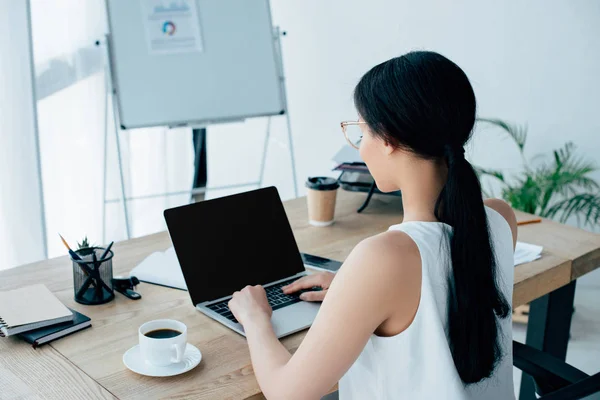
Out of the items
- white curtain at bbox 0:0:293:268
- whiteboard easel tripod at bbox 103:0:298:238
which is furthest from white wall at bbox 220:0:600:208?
white curtain at bbox 0:0:293:268

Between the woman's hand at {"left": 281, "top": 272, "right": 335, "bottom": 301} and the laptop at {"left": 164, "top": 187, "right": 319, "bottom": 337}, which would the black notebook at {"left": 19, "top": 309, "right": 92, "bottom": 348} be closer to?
the laptop at {"left": 164, "top": 187, "right": 319, "bottom": 337}

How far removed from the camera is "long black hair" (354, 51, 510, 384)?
101 centimetres

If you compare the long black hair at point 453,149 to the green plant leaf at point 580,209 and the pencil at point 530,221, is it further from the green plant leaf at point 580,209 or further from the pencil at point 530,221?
the green plant leaf at point 580,209

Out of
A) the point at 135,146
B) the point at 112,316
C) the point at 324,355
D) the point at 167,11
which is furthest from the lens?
the point at 135,146

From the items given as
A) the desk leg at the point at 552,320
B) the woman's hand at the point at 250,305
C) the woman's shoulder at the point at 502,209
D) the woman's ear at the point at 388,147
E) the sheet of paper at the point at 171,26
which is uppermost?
the sheet of paper at the point at 171,26

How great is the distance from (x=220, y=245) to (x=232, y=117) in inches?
59.1

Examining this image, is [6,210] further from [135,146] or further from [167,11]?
[167,11]

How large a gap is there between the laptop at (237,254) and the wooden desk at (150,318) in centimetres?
5

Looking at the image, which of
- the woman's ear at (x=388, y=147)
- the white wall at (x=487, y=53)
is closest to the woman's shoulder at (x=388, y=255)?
the woman's ear at (x=388, y=147)

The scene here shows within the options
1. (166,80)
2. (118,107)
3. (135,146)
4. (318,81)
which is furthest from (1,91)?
(318,81)

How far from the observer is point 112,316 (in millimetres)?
1374

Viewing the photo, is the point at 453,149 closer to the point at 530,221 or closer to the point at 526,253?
the point at 526,253

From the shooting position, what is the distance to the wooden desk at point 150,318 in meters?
1.12

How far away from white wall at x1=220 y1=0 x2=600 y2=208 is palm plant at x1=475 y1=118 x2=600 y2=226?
62 millimetres
